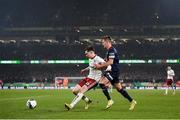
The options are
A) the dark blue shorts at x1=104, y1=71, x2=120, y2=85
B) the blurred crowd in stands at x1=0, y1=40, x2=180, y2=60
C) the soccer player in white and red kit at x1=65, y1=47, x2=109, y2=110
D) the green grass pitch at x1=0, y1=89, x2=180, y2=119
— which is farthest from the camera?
the blurred crowd in stands at x1=0, y1=40, x2=180, y2=60

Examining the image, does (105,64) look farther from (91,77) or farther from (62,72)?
(62,72)

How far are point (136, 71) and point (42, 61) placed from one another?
16182 millimetres

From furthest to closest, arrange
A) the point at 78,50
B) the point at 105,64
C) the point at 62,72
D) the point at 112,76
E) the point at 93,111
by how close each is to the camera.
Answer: the point at 62,72 → the point at 78,50 → the point at 112,76 → the point at 93,111 → the point at 105,64

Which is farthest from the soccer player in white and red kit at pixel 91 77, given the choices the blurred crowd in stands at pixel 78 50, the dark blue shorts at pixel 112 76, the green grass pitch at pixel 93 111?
the blurred crowd in stands at pixel 78 50

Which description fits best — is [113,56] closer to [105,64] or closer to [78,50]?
[105,64]

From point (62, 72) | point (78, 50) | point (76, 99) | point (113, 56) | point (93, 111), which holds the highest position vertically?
point (113, 56)

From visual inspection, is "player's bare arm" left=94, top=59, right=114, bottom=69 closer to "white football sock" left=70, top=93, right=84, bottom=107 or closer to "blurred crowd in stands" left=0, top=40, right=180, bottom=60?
"white football sock" left=70, top=93, right=84, bottom=107

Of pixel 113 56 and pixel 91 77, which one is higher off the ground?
pixel 113 56

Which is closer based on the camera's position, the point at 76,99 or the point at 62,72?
the point at 76,99

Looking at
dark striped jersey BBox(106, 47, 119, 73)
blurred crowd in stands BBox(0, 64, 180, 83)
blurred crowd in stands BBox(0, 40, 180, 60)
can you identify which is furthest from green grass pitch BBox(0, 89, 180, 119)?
blurred crowd in stands BBox(0, 40, 180, 60)

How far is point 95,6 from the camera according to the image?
69938 mm

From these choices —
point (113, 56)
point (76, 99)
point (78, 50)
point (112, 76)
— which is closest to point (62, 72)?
point (78, 50)

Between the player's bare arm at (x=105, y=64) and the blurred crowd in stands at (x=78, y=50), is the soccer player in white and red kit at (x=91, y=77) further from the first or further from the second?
the blurred crowd in stands at (x=78, y=50)

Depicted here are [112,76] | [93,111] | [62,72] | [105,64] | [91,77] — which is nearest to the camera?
[105,64]
